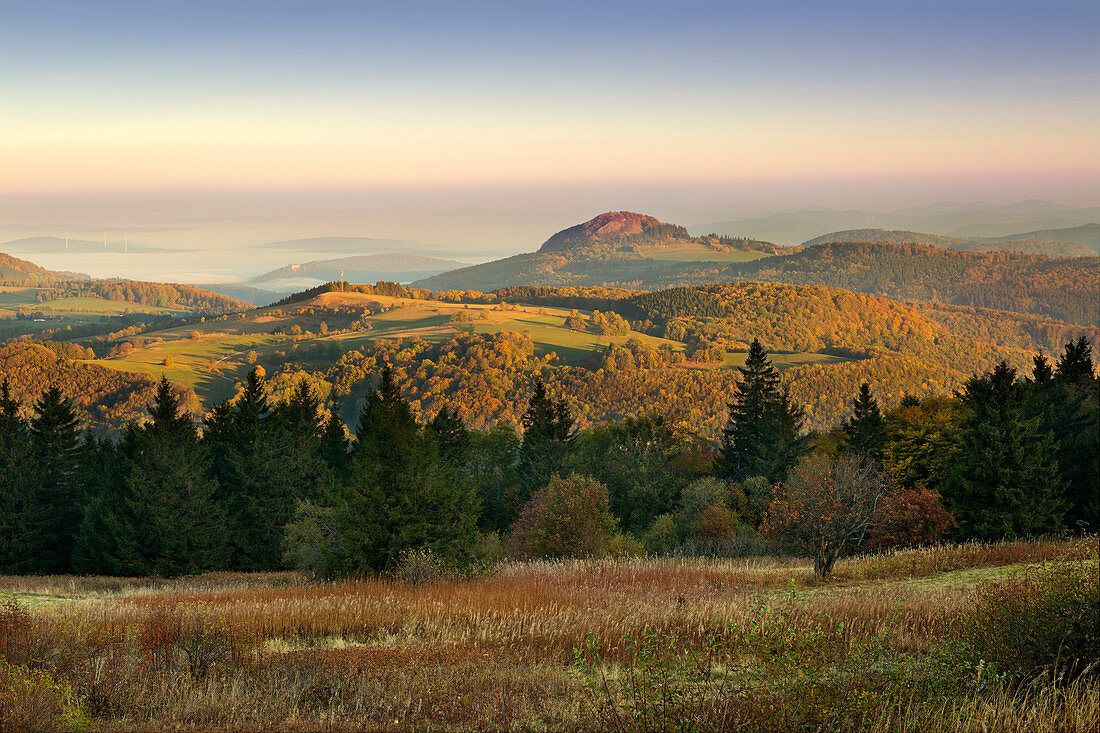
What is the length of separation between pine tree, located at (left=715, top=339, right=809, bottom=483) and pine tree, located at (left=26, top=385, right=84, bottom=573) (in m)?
56.2

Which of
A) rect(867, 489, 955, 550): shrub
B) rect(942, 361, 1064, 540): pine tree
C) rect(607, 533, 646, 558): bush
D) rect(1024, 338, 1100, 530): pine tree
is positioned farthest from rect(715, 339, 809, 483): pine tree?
rect(607, 533, 646, 558): bush

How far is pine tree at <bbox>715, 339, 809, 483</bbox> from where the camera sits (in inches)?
2921

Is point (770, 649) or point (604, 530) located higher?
point (770, 649)

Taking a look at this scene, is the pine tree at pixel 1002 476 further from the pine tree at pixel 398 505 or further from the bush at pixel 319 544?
the bush at pixel 319 544

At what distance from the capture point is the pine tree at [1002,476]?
1604 inches

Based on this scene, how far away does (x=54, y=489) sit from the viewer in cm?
5850

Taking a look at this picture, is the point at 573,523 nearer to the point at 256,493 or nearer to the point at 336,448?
the point at 256,493

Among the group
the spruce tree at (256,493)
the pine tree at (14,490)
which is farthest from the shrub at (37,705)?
the pine tree at (14,490)

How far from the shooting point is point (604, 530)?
149 ft

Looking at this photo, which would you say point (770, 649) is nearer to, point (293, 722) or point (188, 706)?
point (293, 722)

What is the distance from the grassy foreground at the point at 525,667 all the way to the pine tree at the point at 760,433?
60459mm

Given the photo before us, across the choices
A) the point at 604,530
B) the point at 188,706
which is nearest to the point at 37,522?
the point at 604,530

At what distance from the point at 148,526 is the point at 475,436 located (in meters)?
44.7

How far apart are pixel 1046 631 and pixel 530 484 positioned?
231 ft
